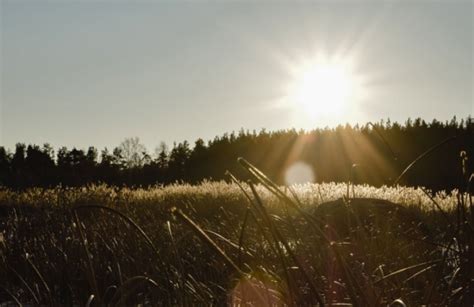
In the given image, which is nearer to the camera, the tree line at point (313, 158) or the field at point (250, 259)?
the field at point (250, 259)

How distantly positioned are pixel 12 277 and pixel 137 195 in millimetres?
11195

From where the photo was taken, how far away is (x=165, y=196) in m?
16.5

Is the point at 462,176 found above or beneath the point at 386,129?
beneath

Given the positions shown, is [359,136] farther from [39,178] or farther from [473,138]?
[39,178]

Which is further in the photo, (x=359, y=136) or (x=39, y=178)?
(x=39, y=178)

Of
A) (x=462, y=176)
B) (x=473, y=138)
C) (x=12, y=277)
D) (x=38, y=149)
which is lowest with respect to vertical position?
(x=12, y=277)

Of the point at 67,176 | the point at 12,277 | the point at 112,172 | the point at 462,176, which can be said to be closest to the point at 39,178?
the point at 67,176

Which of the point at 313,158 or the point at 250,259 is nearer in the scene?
the point at 250,259

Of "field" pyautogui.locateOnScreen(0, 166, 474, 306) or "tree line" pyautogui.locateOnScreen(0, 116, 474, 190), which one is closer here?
"field" pyautogui.locateOnScreen(0, 166, 474, 306)

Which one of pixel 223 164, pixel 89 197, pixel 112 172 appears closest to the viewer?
pixel 89 197

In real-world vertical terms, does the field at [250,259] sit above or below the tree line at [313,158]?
below

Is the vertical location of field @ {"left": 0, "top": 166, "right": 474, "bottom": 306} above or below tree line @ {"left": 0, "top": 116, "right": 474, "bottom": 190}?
below

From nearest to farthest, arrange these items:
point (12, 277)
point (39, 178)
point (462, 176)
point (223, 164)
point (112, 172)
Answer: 1. point (462, 176)
2. point (12, 277)
3. point (39, 178)
4. point (223, 164)
5. point (112, 172)

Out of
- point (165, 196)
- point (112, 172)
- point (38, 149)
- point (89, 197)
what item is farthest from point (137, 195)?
point (38, 149)
